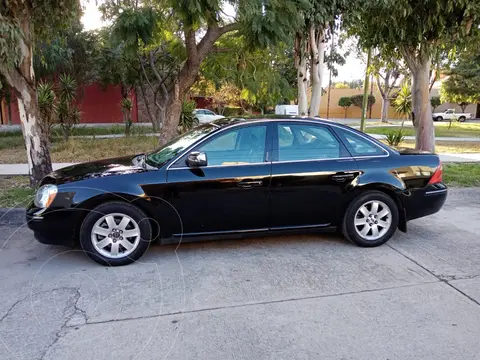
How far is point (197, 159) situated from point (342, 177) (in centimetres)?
174

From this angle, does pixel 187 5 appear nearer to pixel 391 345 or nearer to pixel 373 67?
pixel 391 345

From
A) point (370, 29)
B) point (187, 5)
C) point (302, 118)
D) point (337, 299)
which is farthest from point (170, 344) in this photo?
point (370, 29)

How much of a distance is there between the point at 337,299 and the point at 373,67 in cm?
986

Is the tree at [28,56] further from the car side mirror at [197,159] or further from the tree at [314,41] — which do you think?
the tree at [314,41]

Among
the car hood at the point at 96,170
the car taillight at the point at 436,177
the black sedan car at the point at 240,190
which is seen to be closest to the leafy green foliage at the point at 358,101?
the car taillight at the point at 436,177

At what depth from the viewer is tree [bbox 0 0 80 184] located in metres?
5.83

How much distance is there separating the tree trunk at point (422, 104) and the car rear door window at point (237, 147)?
729 cm

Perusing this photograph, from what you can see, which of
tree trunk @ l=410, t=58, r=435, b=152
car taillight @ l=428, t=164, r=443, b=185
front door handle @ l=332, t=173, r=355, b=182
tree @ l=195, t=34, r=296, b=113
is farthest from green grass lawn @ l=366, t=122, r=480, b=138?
front door handle @ l=332, t=173, r=355, b=182

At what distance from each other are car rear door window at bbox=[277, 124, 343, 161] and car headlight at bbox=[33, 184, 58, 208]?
2.49 meters

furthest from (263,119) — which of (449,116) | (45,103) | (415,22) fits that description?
(449,116)

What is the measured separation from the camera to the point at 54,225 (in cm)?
420

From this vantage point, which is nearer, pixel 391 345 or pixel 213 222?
pixel 391 345

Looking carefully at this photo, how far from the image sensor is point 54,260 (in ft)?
14.8

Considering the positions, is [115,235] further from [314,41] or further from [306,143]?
[314,41]
